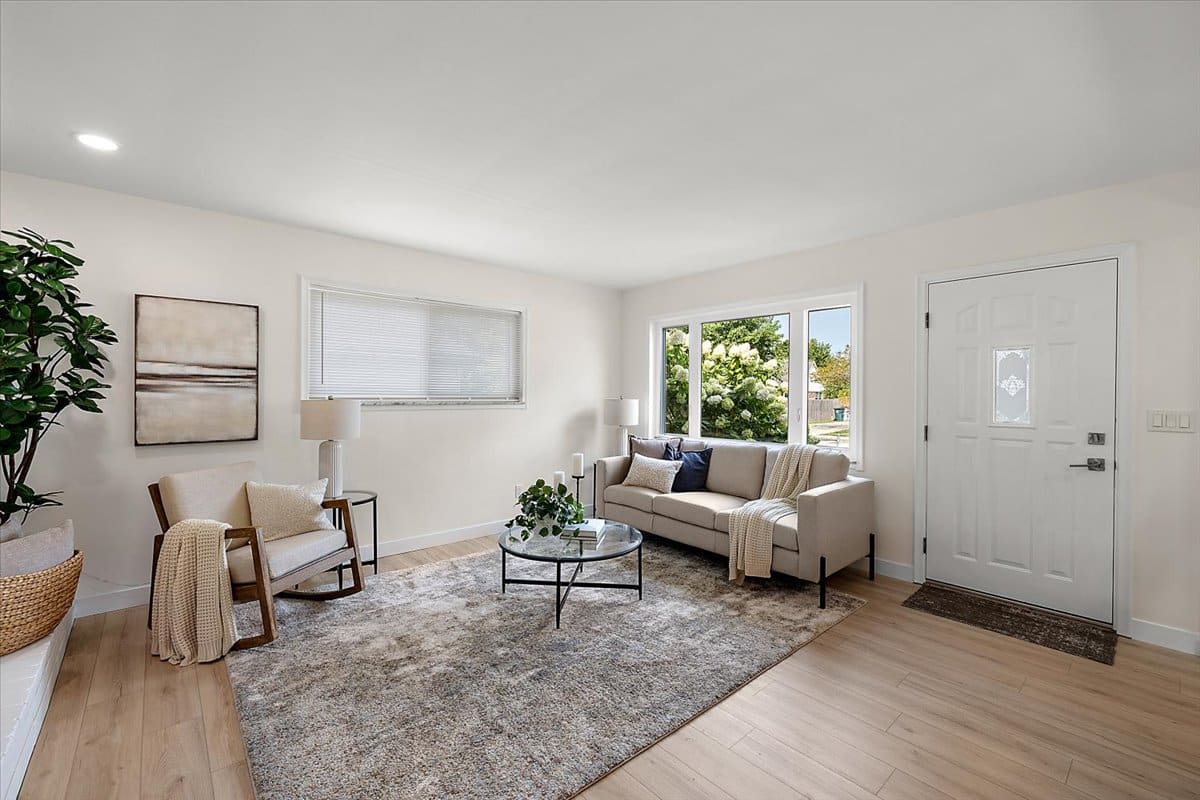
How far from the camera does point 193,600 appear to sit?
2.54 meters

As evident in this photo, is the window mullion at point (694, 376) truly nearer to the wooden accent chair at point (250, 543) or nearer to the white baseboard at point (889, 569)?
the white baseboard at point (889, 569)

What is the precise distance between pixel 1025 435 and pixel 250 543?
4299 millimetres

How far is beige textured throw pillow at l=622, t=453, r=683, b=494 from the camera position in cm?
443

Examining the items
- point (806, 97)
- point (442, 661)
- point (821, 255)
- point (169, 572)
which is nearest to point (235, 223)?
point (169, 572)

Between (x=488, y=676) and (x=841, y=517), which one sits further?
(x=841, y=517)

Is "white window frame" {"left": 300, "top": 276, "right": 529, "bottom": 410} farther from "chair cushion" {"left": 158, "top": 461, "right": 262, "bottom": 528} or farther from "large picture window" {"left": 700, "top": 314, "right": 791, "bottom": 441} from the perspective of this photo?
"large picture window" {"left": 700, "top": 314, "right": 791, "bottom": 441}

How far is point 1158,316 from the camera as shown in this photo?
2.79 metres

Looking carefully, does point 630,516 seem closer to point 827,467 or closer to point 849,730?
point 827,467

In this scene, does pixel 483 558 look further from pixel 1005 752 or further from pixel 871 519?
pixel 1005 752

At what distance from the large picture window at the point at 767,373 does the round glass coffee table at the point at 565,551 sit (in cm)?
186

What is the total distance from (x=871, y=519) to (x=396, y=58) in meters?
3.79

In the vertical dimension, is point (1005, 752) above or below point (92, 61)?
below

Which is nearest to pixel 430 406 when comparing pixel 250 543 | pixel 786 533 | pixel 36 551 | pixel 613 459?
pixel 613 459

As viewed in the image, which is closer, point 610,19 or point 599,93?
point 610,19
